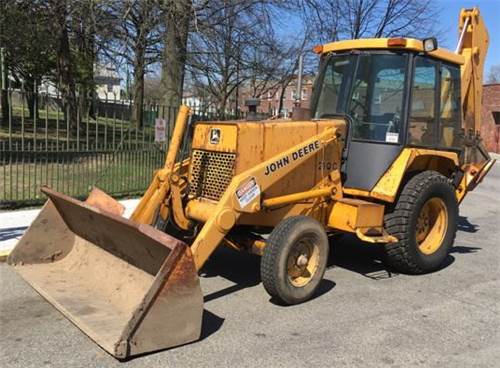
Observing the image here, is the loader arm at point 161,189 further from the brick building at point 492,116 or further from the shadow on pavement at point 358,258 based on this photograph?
the brick building at point 492,116

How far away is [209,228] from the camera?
4316mm

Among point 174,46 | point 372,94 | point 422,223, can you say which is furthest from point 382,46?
point 174,46

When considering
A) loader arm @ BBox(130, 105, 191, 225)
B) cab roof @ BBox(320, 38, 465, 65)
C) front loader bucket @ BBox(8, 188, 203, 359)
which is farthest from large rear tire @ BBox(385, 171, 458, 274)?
front loader bucket @ BBox(8, 188, 203, 359)

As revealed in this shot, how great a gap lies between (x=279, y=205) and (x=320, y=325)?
4.08ft

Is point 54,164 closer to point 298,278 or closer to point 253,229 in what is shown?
point 253,229

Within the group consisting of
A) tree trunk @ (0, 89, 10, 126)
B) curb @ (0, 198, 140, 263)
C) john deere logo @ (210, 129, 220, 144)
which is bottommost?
curb @ (0, 198, 140, 263)

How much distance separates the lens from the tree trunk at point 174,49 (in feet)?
38.4

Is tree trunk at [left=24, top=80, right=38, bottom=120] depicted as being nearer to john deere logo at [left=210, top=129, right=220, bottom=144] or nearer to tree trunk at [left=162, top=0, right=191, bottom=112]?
tree trunk at [left=162, top=0, right=191, bottom=112]

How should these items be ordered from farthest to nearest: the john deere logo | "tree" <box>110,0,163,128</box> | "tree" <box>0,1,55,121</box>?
"tree" <box>0,1,55,121</box> → "tree" <box>110,0,163,128</box> → the john deere logo

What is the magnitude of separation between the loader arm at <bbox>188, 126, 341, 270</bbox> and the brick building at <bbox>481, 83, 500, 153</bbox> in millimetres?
30736

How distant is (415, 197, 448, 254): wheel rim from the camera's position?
244 inches

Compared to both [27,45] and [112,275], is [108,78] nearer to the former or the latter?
[27,45]

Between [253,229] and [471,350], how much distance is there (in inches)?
91.5

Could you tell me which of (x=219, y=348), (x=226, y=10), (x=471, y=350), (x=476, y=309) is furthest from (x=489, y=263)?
(x=226, y=10)
